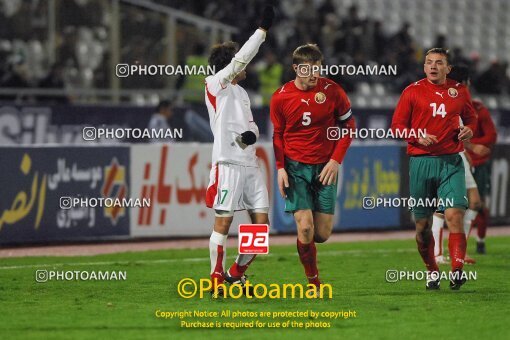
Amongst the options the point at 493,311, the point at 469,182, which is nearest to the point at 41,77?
the point at 469,182

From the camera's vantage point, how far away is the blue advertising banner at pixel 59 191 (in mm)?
16656

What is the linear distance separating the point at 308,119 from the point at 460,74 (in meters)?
3.19

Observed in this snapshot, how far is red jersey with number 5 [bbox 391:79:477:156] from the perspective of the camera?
36.9 feet

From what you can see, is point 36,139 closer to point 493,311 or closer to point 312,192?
point 312,192

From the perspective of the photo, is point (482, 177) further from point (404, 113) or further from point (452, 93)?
point (404, 113)

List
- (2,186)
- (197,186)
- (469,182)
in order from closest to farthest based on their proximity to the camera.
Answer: (469,182)
(2,186)
(197,186)

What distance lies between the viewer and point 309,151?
35.3 feet

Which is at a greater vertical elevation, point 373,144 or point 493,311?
point 373,144

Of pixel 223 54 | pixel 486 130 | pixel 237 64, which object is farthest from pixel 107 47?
pixel 237 64

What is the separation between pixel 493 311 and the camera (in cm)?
1007

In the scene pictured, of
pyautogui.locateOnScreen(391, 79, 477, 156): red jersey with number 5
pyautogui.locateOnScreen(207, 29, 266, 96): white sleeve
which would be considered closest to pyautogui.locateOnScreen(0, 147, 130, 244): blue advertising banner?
pyautogui.locateOnScreen(207, 29, 266, 96): white sleeve

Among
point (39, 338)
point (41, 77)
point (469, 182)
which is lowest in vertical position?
point (39, 338)

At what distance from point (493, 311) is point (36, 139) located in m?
12.9

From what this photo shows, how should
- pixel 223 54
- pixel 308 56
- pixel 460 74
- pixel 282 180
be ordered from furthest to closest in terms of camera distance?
pixel 460 74 < pixel 223 54 < pixel 282 180 < pixel 308 56
